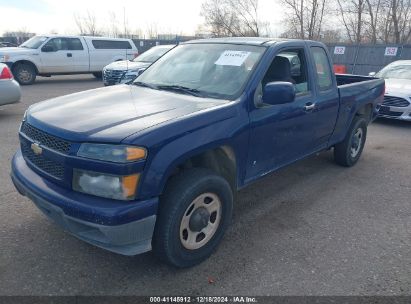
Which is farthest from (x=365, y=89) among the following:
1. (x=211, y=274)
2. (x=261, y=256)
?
(x=211, y=274)

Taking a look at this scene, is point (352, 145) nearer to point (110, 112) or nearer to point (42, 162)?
point (110, 112)

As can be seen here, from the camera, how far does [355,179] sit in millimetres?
5070

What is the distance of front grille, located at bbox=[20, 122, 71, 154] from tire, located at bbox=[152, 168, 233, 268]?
801mm

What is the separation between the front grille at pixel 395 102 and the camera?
838cm

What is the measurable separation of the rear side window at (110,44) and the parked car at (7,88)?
30.0 feet

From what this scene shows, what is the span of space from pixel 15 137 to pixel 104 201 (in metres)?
4.79

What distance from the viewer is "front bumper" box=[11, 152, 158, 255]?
2.34 metres

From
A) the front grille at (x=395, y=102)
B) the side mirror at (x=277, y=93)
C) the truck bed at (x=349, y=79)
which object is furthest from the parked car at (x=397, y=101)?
the side mirror at (x=277, y=93)

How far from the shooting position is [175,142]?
2.56 metres

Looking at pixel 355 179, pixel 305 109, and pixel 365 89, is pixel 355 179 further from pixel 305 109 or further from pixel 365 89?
pixel 305 109


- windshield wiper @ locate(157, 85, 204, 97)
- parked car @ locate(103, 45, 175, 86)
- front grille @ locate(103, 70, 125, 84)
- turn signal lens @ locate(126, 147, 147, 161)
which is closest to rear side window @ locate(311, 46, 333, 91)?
windshield wiper @ locate(157, 85, 204, 97)

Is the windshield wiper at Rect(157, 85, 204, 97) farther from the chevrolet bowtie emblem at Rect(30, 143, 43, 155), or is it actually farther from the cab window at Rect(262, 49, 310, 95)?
the chevrolet bowtie emblem at Rect(30, 143, 43, 155)

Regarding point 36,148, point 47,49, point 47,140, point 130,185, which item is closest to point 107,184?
point 130,185

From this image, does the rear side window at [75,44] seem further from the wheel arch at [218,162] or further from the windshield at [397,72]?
the wheel arch at [218,162]
